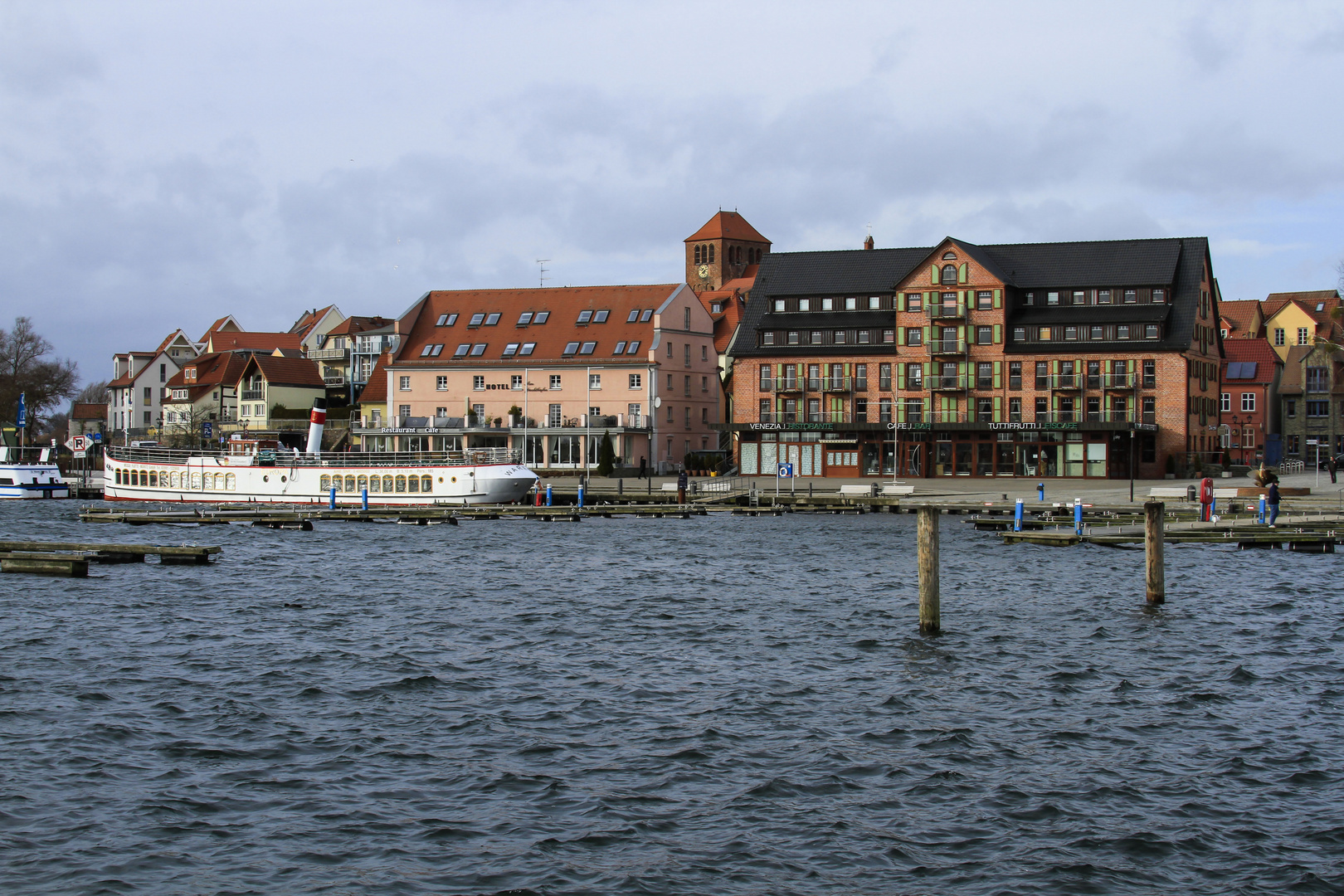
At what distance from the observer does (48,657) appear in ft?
83.0

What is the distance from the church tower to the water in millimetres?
118102

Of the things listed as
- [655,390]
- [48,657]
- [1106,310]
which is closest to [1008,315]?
[1106,310]

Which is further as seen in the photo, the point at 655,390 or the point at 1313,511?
the point at 655,390

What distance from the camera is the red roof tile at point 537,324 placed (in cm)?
10012

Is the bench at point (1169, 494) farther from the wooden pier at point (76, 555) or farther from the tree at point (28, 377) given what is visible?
the tree at point (28, 377)

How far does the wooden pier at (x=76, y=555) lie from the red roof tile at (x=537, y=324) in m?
57.1

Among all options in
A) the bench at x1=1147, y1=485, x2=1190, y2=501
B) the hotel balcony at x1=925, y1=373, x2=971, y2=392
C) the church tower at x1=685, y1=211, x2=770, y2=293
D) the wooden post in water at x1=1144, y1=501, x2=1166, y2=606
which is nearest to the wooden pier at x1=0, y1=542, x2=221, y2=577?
the wooden post in water at x1=1144, y1=501, x2=1166, y2=606

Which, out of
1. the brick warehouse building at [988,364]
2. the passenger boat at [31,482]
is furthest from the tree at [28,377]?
the brick warehouse building at [988,364]

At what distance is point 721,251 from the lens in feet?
497

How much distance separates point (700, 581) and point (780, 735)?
1897cm

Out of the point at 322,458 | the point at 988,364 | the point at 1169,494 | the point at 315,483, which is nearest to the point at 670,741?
the point at 1169,494

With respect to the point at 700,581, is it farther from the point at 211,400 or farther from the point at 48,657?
the point at 211,400

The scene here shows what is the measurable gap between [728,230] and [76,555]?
11873 cm

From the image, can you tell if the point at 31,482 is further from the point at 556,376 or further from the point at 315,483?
the point at 556,376
